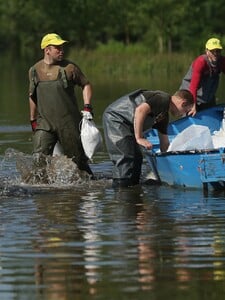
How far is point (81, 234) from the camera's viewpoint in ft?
38.6

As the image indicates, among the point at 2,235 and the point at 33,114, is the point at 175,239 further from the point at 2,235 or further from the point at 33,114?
the point at 33,114

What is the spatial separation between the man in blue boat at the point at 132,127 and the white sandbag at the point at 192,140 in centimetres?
13

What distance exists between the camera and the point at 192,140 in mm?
15078

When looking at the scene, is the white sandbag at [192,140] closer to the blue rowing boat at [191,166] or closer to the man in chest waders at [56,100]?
the blue rowing boat at [191,166]

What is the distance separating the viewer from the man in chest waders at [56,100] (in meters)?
15.7

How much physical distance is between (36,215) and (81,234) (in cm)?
149

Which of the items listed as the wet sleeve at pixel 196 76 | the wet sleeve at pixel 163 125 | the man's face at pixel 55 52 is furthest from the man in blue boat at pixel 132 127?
the wet sleeve at pixel 196 76

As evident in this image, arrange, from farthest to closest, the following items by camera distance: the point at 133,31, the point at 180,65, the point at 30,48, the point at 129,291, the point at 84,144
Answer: the point at 30,48, the point at 133,31, the point at 180,65, the point at 84,144, the point at 129,291

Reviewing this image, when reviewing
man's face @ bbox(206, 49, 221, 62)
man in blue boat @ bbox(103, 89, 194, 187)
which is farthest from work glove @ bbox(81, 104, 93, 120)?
man's face @ bbox(206, 49, 221, 62)

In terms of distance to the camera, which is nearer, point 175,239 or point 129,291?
point 129,291

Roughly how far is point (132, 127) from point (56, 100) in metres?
1.20

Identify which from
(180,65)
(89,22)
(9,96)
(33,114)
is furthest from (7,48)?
(33,114)

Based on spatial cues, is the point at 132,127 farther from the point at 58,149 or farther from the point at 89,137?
the point at 58,149

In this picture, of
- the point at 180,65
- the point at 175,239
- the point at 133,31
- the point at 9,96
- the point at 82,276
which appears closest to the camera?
the point at 82,276
